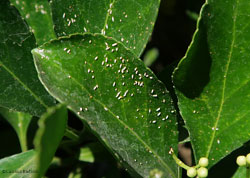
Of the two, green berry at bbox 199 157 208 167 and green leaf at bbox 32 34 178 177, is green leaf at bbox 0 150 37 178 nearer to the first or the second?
green leaf at bbox 32 34 178 177

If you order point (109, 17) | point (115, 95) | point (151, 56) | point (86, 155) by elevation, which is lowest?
point (86, 155)

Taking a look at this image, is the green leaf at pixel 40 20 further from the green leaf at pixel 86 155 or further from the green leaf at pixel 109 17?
the green leaf at pixel 86 155

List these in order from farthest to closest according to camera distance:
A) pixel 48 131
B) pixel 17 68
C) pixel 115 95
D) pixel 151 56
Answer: pixel 151 56, pixel 17 68, pixel 115 95, pixel 48 131

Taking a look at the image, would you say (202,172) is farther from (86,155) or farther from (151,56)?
(151,56)

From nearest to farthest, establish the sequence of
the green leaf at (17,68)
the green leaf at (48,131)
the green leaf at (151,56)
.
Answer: the green leaf at (48,131) → the green leaf at (17,68) → the green leaf at (151,56)

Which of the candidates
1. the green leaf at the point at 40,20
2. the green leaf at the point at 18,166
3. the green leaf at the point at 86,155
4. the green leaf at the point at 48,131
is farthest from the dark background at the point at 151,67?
the green leaf at the point at 48,131

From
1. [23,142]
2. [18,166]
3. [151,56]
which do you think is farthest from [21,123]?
[151,56]

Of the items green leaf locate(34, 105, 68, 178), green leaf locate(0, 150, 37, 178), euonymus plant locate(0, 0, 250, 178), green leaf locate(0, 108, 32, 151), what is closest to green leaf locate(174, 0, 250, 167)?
euonymus plant locate(0, 0, 250, 178)
